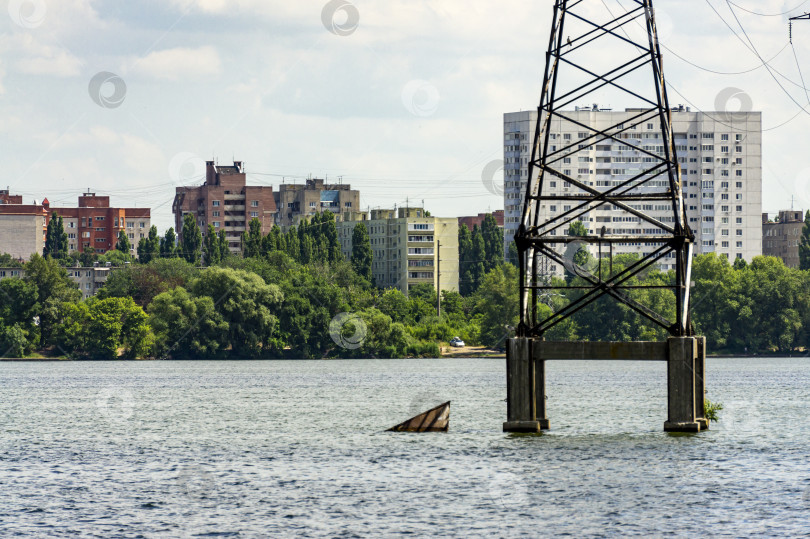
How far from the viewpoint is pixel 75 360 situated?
7195 inches

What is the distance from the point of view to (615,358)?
50.7 metres

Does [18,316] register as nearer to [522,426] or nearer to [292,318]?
[292,318]

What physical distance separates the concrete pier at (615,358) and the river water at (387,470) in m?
1.86

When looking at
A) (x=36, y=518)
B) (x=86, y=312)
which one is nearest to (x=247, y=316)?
(x=86, y=312)

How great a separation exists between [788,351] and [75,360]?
105039 millimetres

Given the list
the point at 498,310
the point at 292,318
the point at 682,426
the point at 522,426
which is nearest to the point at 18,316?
the point at 292,318

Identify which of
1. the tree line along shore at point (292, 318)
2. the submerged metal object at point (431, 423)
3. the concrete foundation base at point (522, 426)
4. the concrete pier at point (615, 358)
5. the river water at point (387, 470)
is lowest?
the river water at point (387, 470)

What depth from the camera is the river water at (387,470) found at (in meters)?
39.5

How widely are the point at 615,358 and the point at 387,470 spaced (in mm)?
10073

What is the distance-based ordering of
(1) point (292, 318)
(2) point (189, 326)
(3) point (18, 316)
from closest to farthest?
A: (2) point (189, 326) → (1) point (292, 318) → (3) point (18, 316)

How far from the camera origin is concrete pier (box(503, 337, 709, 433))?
49.6m

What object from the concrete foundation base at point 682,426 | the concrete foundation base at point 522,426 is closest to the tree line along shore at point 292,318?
the concrete foundation base at point 522,426

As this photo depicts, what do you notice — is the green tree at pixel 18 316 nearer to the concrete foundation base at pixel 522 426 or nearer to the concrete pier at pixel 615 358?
the concrete foundation base at pixel 522 426

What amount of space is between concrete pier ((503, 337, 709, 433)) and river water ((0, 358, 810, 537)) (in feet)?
6.10
